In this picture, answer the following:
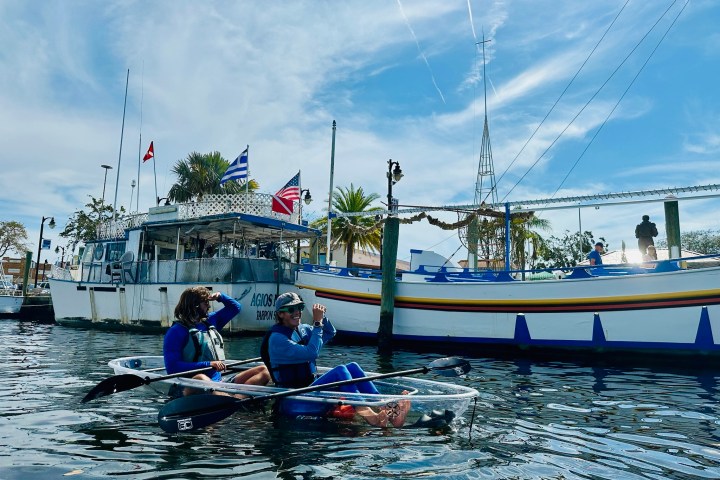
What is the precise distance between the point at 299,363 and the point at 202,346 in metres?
1.59

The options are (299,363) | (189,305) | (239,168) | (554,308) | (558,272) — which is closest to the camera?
(299,363)

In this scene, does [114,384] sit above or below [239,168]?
below

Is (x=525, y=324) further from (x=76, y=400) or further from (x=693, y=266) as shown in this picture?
(x=76, y=400)

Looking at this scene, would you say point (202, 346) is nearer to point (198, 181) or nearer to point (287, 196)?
point (287, 196)

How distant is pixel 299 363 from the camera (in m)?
6.46

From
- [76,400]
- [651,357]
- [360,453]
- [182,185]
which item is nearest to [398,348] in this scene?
[651,357]

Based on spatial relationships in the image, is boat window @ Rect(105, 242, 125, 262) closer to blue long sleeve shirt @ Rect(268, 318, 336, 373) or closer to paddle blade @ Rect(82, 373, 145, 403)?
paddle blade @ Rect(82, 373, 145, 403)

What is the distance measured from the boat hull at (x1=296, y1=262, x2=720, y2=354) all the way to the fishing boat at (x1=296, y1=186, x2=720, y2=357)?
23mm

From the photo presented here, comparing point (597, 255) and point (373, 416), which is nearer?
point (373, 416)

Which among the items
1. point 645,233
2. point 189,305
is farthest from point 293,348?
point 645,233

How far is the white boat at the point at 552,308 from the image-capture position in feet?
41.2

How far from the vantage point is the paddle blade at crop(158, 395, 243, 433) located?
19.7 feet

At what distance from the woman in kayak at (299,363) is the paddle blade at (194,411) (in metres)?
0.63

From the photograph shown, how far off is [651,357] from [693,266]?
8.69ft
